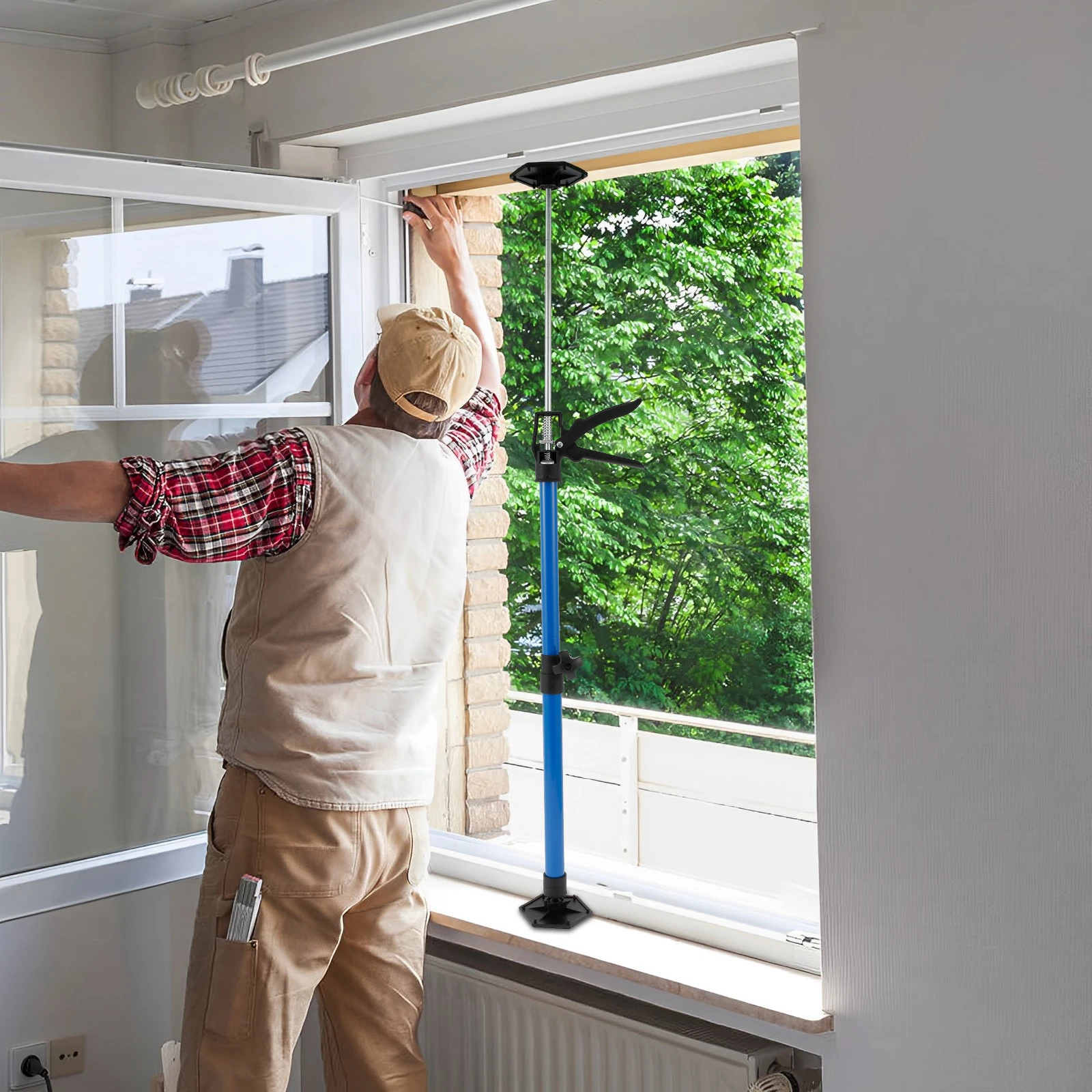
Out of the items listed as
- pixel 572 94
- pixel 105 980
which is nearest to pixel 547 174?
pixel 572 94

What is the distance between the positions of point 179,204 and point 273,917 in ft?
4.14

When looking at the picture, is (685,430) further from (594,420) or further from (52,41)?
(52,41)

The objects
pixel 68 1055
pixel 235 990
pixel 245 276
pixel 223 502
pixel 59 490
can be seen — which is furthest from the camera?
pixel 68 1055

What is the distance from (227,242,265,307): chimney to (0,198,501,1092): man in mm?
459

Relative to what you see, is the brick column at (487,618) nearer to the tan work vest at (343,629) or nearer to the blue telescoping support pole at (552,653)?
the blue telescoping support pole at (552,653)

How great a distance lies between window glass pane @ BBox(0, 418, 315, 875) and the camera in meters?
2.25

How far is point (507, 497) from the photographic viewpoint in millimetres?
2656

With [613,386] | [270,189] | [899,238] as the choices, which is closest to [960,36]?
[899,238]

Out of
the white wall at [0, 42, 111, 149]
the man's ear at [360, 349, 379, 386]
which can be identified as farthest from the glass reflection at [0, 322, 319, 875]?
the white wall at [0, 42, 111, 149]

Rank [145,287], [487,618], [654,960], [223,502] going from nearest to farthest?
[223,502] → [654,960] → [145,287] → [487,618]

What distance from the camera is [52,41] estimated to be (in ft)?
8.99

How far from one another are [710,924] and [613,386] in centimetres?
96

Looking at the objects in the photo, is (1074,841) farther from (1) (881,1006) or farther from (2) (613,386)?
(2) (613,386)

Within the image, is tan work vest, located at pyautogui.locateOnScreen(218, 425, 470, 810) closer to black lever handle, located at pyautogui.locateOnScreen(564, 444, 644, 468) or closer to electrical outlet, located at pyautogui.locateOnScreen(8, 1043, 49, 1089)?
black lever handle, located at pyautogui.locateOnScreen(564, 444, 644, 468)
